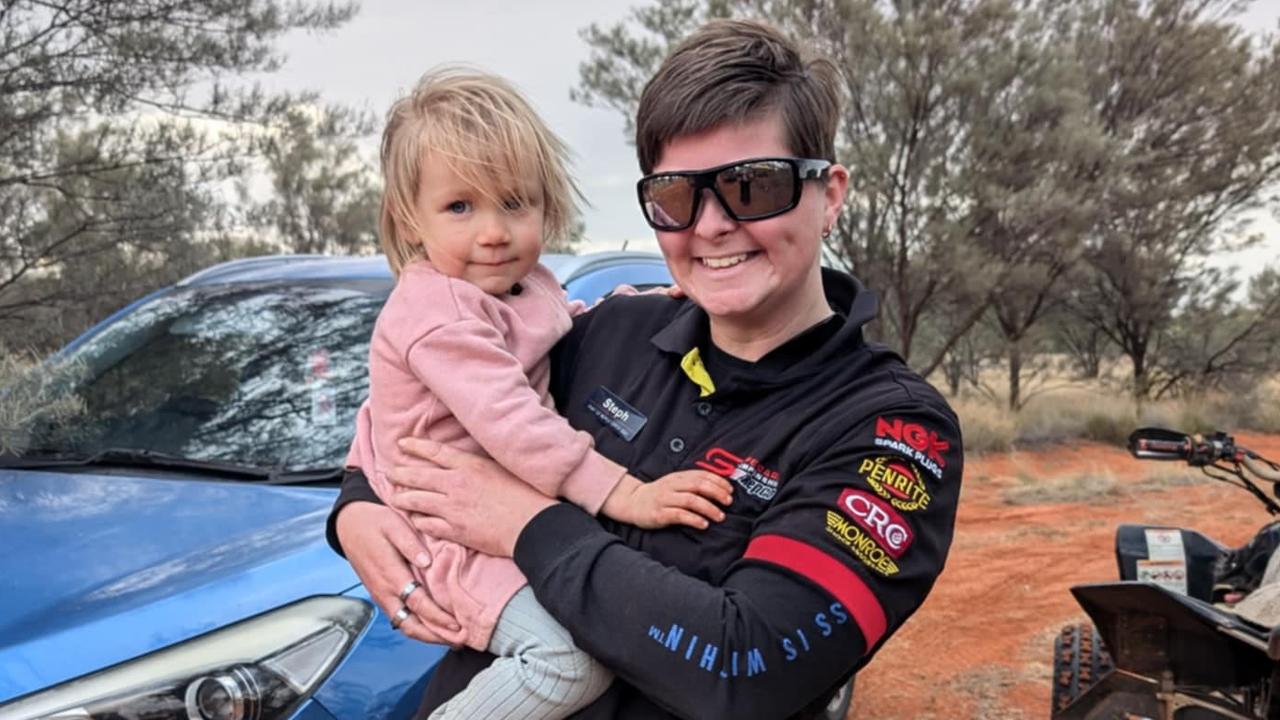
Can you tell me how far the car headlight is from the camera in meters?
1.60

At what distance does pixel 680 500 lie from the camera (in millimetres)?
1398

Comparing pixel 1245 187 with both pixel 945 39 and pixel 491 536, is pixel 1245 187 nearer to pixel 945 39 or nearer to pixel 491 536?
pixel 945 39

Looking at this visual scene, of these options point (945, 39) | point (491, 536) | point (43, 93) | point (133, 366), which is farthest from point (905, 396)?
point (945, 39)

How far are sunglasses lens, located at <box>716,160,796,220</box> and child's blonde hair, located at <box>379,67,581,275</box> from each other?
0.48 m

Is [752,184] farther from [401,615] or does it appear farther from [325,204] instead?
[325,204]

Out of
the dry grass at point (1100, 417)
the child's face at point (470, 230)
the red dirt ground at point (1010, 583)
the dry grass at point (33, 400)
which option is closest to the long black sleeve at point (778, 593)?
the child's face at point (470, 230)

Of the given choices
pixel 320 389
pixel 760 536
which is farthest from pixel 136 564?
pixel 760 536

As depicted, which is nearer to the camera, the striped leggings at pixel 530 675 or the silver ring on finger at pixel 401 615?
the striped leggings at pixel 530 675

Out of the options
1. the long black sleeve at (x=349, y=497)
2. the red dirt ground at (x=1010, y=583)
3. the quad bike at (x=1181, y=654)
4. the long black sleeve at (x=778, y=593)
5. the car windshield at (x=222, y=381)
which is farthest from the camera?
the red dirt ground at (x=1010, y=583)

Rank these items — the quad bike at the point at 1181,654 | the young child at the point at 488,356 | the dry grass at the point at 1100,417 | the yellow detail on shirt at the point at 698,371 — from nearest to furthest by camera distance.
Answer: the young child at the point at 488,356 < the yellow detail on shirt at the point at 698,371 < the quad bike at the point at 1181,654 < the dry grass at the point at 1100,417

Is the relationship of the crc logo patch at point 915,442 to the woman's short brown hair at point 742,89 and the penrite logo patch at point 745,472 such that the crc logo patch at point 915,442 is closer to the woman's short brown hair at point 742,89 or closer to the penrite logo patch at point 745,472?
the penrite logo patch at point 745,472

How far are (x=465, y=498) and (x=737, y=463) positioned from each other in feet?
1.45

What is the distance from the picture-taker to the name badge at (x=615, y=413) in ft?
5.35

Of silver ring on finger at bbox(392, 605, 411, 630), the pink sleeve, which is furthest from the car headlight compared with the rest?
the pink sleeve
